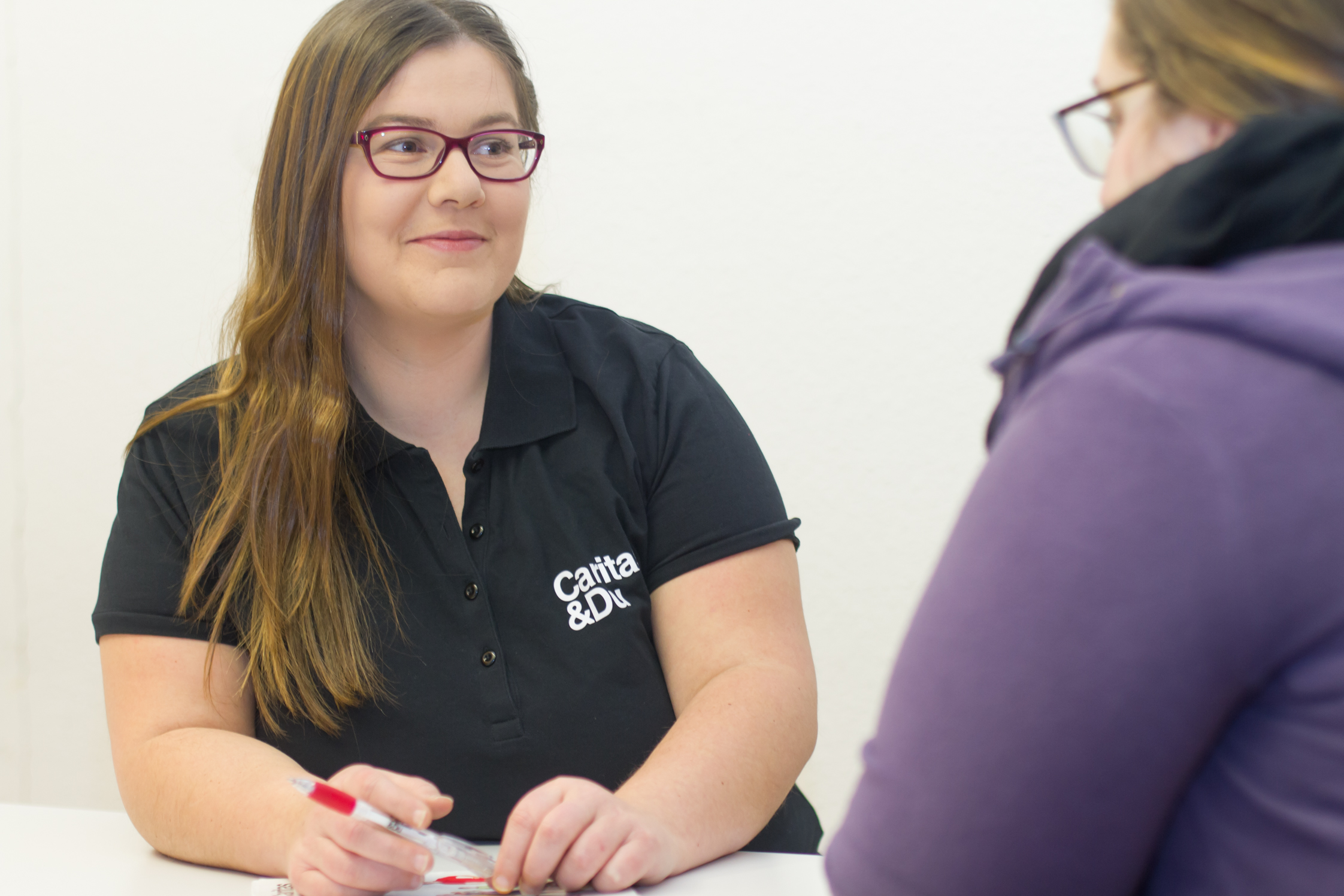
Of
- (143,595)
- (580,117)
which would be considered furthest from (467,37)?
(580,117)

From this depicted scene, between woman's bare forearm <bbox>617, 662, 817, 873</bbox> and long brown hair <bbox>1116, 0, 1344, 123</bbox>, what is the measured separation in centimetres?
71

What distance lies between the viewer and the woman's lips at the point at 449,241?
47.6 inches

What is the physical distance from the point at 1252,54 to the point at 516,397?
2.96ft

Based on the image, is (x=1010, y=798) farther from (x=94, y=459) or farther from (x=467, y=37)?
(x=94, y=459)

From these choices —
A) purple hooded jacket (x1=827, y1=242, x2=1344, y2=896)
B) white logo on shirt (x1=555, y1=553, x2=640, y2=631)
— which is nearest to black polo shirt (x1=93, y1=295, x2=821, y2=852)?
white logo on shirt (x1=555, y1=553, x2=640, y2=631)

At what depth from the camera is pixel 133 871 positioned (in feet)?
3.15

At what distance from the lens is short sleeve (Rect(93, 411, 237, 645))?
1108 millimetres

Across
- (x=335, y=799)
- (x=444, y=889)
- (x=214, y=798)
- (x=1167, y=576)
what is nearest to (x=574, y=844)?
(x=444, y=889)

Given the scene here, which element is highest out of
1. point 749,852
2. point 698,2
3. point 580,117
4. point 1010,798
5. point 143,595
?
point 698,2

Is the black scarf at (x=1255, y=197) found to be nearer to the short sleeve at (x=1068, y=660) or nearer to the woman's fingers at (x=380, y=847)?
the short sleeve at (x=1068, y=660)

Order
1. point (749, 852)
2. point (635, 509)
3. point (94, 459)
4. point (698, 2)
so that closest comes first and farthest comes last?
point (749, 852) < point (635, 509) < point (698, 2) < point (94, 459)

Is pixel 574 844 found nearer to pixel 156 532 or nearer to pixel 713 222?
pixel 156 532

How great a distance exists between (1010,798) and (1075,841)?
0.04 meters

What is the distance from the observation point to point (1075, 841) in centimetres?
49
